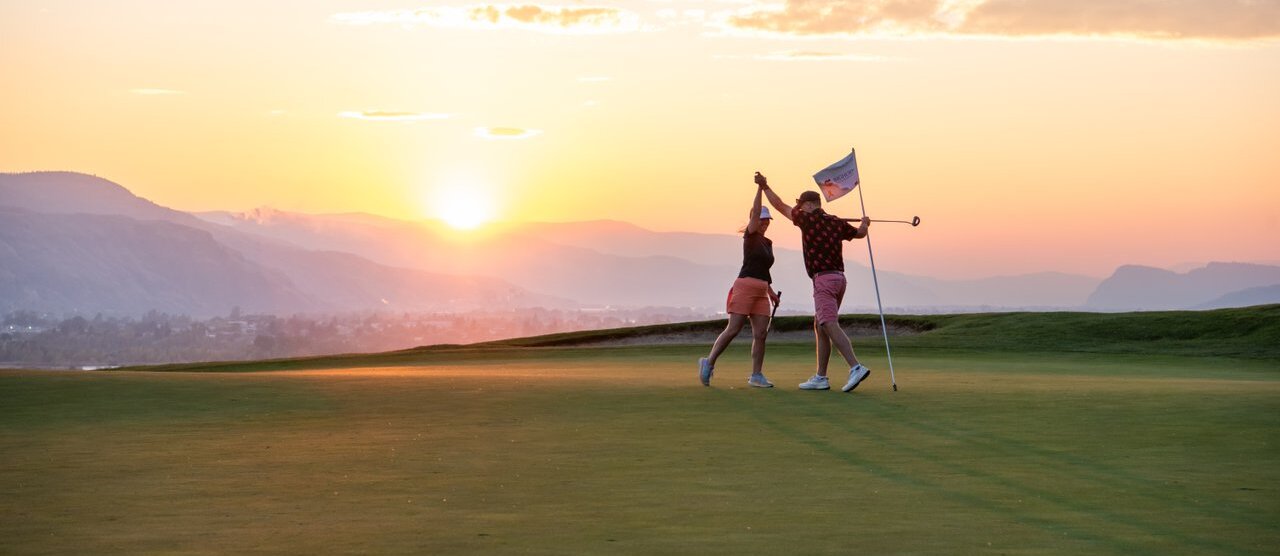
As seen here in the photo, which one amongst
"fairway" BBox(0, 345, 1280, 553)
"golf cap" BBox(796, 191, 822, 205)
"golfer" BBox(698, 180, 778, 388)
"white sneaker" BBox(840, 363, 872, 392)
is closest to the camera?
"fairway" BBox(0, 345, 1280, 553)

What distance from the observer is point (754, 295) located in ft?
69.9

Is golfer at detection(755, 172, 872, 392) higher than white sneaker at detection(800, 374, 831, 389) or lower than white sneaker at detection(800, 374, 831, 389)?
higher

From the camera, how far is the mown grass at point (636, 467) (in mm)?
9227

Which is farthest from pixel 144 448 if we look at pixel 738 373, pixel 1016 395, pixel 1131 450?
pixel 738 373

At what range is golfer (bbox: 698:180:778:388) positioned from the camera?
2111 cm

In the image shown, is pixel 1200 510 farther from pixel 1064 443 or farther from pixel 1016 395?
pixel 1016 395

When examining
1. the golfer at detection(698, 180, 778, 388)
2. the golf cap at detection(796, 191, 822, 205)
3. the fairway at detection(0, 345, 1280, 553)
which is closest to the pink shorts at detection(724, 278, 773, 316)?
the golfer at detection(698, 180, 778, 388)

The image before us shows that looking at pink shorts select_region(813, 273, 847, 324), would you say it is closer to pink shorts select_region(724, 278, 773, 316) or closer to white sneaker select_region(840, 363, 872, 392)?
white sneaker select_region(840, 363, 872, 392)

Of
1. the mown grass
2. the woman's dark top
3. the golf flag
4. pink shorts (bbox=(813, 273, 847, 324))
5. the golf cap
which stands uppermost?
the golf flag

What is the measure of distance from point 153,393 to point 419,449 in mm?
7785

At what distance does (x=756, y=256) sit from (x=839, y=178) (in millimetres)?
1675

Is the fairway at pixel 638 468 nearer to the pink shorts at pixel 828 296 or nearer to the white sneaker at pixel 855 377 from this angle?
the white sneaker at pixel 855 377

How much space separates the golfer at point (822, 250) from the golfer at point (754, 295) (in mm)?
792

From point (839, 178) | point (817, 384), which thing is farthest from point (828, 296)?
point (839, 178)
